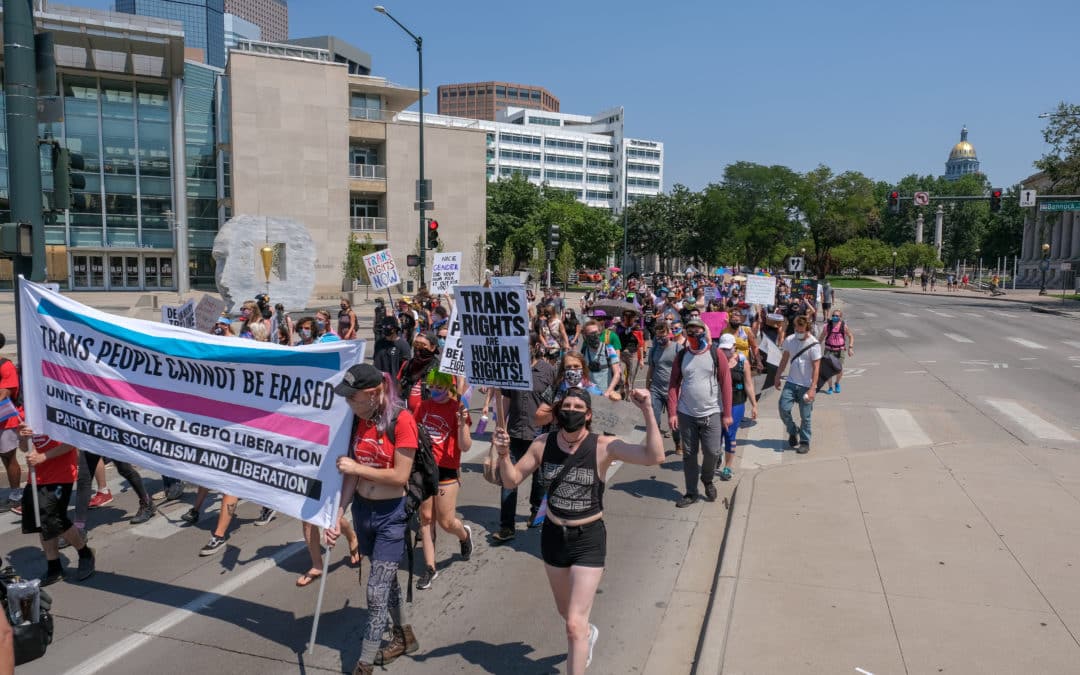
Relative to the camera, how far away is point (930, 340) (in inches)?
1032

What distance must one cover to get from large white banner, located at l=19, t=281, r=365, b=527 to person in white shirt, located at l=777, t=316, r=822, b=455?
22.2 feet

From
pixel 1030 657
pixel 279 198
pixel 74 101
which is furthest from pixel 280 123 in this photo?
pixel 1030 657

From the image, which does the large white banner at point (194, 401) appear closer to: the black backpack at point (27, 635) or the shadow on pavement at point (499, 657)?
the shadow on pavement at point (499, 657)

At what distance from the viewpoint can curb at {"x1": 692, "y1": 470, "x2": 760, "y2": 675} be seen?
482cm

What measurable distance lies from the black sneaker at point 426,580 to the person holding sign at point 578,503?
1942 mm

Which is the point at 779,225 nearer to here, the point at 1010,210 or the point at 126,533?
the point at 1010,210

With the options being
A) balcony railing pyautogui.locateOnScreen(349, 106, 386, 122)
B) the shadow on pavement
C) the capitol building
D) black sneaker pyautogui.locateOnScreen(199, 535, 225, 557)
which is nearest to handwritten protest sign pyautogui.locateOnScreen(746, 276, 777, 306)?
black sneaker pyautogui.locateOnScreen(199, 535, 225, 557)

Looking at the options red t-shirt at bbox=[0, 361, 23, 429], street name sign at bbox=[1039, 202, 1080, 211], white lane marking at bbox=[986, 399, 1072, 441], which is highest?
street name sign at bbox=[1039, 202, 1080, 211]

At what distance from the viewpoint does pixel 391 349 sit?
10.1 metres

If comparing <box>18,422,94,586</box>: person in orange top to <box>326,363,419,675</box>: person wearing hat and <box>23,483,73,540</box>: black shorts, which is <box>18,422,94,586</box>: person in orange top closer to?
<box>23,483,73,540</box>: black shorts

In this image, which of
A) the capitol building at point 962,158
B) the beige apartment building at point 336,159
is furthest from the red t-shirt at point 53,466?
the capitol building at point 962,158

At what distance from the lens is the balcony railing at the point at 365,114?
49312 mm

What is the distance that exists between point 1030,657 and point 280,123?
4571 cm

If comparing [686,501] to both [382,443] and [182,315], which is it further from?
[182,315]
